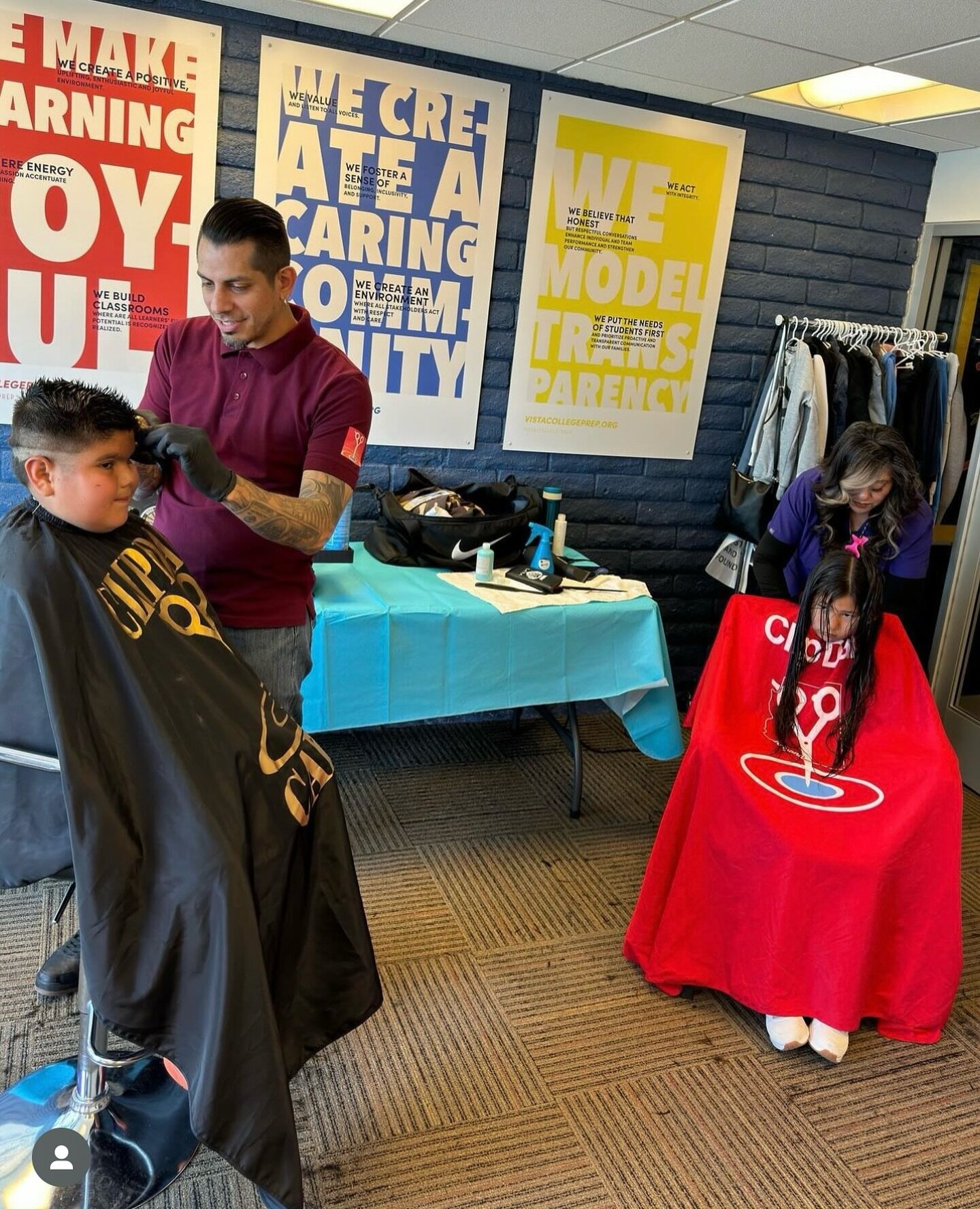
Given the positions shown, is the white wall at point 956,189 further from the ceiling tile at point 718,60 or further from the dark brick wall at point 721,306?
the ceiling tile at point 718,60

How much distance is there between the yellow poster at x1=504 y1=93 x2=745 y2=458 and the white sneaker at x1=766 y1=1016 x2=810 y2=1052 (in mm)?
1914

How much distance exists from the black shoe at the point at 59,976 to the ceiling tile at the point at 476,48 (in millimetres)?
2383

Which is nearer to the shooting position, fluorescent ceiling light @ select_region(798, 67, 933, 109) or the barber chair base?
the barber chair base

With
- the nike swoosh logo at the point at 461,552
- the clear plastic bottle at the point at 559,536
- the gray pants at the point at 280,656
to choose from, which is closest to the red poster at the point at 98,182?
the nike swoosh logo at the point at 461,552

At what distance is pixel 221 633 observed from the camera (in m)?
1.55

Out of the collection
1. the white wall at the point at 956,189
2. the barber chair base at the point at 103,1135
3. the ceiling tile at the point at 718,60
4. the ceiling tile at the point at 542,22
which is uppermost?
the ceiling tile at the point at 718,60

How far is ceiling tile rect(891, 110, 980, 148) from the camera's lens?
300 cm

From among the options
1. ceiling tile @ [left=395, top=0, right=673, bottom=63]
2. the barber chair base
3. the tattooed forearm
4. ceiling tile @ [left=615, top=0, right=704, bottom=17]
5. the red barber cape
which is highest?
ceiling tile @ [left=395, top=0, right=673, bottom=63]

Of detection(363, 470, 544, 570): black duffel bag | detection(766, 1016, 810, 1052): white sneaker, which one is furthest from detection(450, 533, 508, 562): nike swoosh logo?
detection(766, 1016, 810, 1052): white sneaker

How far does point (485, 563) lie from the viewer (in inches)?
111

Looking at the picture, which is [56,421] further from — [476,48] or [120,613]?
[476,48]

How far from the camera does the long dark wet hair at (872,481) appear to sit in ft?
8.13

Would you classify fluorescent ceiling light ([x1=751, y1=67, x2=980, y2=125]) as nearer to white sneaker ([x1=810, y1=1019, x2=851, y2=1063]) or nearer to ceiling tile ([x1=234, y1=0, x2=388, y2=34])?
ceiling tile ([x1=234, y1=0, x2=388, y2=34])

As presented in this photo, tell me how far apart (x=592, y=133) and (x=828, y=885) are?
229 centimetres
